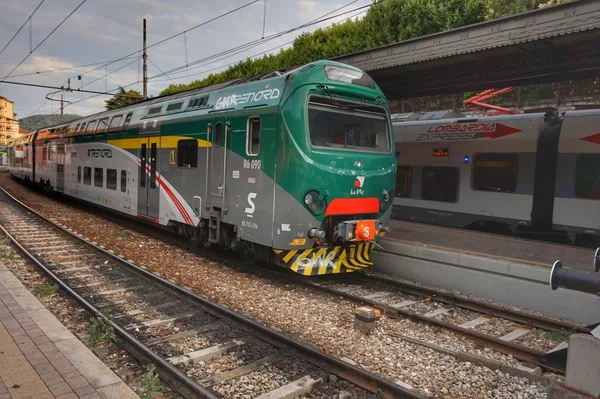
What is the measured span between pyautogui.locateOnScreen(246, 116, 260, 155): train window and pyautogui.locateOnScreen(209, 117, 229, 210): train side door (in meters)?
0.69

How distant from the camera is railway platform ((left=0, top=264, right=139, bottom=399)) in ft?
12.9

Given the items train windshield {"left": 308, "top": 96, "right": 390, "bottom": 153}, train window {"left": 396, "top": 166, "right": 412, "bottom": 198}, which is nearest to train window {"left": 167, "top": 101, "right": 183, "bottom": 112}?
train windshield {"left": 308, "top": 96, "right": 390, "bottom": 153}

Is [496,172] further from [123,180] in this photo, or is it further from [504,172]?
[123,180]

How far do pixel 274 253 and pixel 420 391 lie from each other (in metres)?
4.26

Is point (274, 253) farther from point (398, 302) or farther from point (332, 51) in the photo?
point (332, 51)

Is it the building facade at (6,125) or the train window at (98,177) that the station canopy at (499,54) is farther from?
the building facade at (6,125)

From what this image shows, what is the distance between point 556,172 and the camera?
37.7ft

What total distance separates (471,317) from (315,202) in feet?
9.73

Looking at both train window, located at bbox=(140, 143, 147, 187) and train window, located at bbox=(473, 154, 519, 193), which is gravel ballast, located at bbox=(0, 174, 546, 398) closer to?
train window, located at bbox=(140, 143, 147, 187)

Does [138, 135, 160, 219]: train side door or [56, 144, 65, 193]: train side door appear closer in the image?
[138, 135, 160, 219]: train side door

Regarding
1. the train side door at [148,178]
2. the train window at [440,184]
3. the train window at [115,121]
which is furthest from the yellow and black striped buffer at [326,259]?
the train window at [115,121]

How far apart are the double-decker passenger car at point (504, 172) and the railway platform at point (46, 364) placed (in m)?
11.0

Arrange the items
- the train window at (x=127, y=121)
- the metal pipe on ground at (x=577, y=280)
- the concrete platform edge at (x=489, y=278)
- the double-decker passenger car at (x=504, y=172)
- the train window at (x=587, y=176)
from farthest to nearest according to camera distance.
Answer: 1. the train window at (x=127, y=121)
2. the double-decker passenger car at (x=504, y=172)
3. the train window at (x=587, y=176)
4. the concrete platform edge at (x=489, y=278)
5. the metal pipe on ground at (x=577, y=280)

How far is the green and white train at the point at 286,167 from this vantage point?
7328 mm
